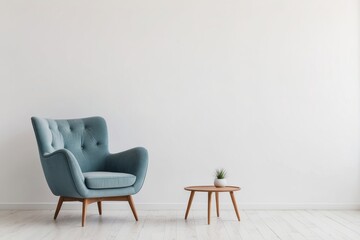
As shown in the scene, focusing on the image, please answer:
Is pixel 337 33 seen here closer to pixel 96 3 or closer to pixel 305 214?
pixel 305 214

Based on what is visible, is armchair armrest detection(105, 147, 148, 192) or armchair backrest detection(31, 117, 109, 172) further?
armchair backrest detection(31, 117, 109, 172)

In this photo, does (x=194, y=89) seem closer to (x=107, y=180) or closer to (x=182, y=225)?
(x=107, y=180)

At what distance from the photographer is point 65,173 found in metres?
4.51

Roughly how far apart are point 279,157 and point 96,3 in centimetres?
242

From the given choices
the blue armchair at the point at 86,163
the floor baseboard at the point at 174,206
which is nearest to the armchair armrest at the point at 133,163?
the blue armchair at the point at 86,163

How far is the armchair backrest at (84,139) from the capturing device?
5.11 meters

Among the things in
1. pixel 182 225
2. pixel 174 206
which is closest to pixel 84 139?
pixel 174 206

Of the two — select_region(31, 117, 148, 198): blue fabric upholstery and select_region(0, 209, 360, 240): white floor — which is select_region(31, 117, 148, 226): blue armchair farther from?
select_region(0, 209, 360, 240): white floor

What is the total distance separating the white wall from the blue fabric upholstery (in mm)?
316

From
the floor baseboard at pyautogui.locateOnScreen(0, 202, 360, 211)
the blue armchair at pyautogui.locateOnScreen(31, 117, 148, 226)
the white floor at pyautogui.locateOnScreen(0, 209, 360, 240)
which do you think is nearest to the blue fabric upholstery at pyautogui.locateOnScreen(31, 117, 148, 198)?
the blue armchair at pyautogui.locateOnScreen(31, 117, 148, 226)

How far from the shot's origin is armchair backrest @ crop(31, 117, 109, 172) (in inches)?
201

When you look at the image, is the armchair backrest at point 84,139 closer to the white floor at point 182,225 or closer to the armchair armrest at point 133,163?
the armchair armrest at point 133,163

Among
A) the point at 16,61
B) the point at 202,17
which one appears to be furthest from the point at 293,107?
the point at 16,61

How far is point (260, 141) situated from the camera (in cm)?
554
